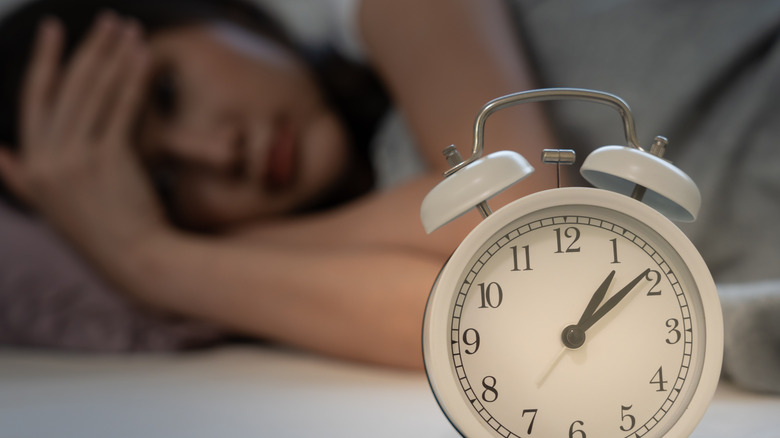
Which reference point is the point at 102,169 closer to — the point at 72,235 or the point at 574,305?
the point at 72,235

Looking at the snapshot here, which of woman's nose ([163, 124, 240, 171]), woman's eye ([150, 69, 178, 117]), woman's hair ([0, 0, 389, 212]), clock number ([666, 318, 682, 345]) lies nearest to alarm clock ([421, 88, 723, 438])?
clock number ([666, 318, 682, 345])

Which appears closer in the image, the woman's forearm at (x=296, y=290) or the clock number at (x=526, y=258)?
the clock number at (x=526, y=258)

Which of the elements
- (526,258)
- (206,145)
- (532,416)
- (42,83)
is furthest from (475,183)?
(42,83)

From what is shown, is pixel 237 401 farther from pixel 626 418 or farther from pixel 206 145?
pixel 206 145

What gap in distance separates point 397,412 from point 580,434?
0.20m

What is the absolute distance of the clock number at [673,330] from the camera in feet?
1.39

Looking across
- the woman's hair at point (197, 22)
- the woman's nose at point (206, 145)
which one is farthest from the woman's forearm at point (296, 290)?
the woman's hair at point (197, 22)

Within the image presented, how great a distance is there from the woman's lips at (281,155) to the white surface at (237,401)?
1.64 ft

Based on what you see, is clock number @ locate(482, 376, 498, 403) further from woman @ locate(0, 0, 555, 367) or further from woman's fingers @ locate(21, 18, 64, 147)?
woman's fingers @ locate(21, 18, 64, 147)

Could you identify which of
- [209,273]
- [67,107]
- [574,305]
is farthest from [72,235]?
[574,305]

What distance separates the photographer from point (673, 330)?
16.7 inches

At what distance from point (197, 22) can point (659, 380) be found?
4.04 feet

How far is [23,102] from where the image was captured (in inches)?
50.0

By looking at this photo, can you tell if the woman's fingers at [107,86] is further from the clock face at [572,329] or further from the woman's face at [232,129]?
the clock face at [572,329]
